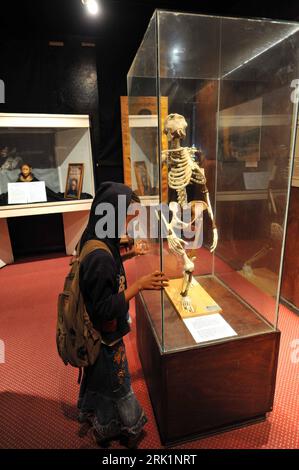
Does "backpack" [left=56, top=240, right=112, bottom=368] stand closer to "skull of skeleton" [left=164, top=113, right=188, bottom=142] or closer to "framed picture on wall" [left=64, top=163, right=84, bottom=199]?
"skull of skeleton" [left=164, top=113, right=188, bottom=142]

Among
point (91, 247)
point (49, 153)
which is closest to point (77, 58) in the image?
point (49, 153)

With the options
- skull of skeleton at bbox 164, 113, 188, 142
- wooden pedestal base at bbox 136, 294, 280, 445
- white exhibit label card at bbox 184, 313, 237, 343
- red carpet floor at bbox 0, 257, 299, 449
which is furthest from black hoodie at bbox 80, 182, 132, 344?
red carpet floor at bbox 0, 257, 299, 449

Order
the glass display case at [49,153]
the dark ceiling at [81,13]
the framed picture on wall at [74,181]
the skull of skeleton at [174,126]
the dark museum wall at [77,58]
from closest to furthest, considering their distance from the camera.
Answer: the skull of skeleton at [174,126], the dark ceiling at [81,13], the dark museum wall at [77,58], the glass display case at [49,153], the framed picture on wall at [74,181]

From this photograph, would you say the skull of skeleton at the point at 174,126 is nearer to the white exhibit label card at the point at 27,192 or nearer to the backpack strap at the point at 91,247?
the backpack strap at the point at 91,247

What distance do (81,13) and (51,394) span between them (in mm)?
Result: 4329

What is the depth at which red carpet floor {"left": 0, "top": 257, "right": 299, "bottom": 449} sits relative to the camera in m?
1.68

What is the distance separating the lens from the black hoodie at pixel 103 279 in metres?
1.24

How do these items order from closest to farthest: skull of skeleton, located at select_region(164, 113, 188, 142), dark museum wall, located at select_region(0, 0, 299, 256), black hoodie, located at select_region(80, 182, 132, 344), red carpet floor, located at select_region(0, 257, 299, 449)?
black hoodie, located at select_region(80, 182, 132, 344), red carpet floor, located at select_region(0, 257, 299, 449), skull of skeleton, located at select_region(164, 113, 188, 142), dark museum wall, located at select_region(0, 0, 299, 256)

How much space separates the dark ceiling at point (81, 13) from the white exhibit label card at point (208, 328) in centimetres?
324

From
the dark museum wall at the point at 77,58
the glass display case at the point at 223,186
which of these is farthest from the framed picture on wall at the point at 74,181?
the glass display case at the point at 223,186

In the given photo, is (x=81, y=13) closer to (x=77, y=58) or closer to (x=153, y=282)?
(x=77, y=58)

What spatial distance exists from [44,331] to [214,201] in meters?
2.04

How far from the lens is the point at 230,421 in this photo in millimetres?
1703

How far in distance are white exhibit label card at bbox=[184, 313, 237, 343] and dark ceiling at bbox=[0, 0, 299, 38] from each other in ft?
10.6
